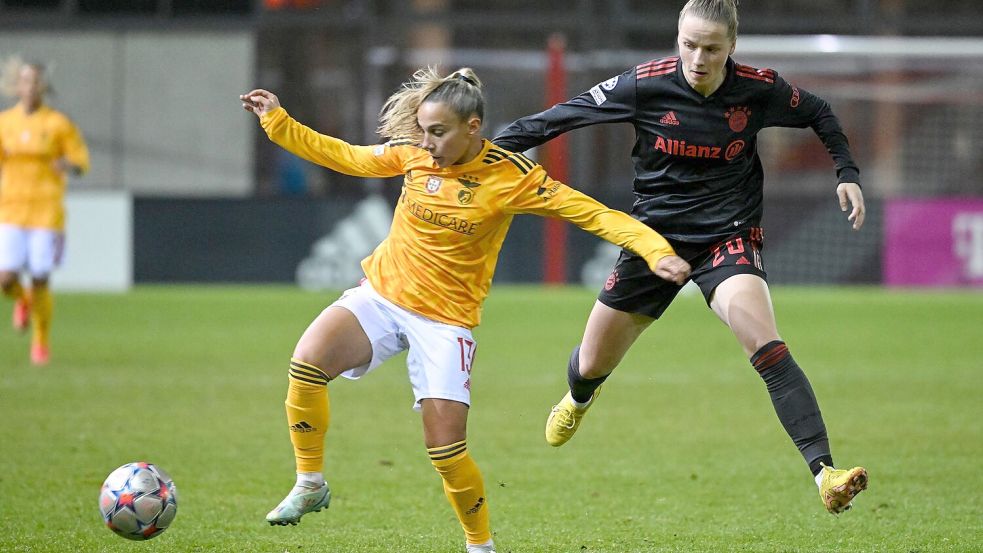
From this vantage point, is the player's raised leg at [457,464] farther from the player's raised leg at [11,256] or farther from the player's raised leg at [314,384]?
the player's raised leg at [11,256]

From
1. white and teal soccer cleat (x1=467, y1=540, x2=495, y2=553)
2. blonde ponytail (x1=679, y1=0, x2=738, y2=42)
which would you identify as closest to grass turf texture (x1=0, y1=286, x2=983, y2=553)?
white and teal soccer cleat (x1=467, y1=540, x2=495, y2=553)

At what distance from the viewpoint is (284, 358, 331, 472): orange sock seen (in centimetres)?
497

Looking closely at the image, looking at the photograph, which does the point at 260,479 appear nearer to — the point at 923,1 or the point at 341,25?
the point at 341,25

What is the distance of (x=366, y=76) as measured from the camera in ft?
66.7

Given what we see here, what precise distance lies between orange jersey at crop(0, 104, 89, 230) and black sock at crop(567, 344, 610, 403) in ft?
19.9

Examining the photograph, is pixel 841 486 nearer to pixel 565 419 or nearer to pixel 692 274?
pixel 692 274

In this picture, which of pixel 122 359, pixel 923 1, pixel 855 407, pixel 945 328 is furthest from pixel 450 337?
pixel 923 1

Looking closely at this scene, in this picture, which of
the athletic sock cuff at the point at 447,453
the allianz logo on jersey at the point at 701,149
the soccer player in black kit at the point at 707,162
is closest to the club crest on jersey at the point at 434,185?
the soccer player in black kit at the point at 707,162

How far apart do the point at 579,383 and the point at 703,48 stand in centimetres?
168

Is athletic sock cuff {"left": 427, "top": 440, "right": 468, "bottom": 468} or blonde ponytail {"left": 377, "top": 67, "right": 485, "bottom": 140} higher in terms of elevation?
blonde ponytail {"left": 377, "top": 67, "right": 485, "bottom": 140}

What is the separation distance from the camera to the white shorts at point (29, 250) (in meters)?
10.7

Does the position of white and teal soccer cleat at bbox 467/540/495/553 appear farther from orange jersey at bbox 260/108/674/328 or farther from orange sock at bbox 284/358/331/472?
orange jersey at bbox 260/108/674/328

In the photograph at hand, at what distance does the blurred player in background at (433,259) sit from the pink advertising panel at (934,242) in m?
13.8

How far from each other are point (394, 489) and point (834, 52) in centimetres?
1485
